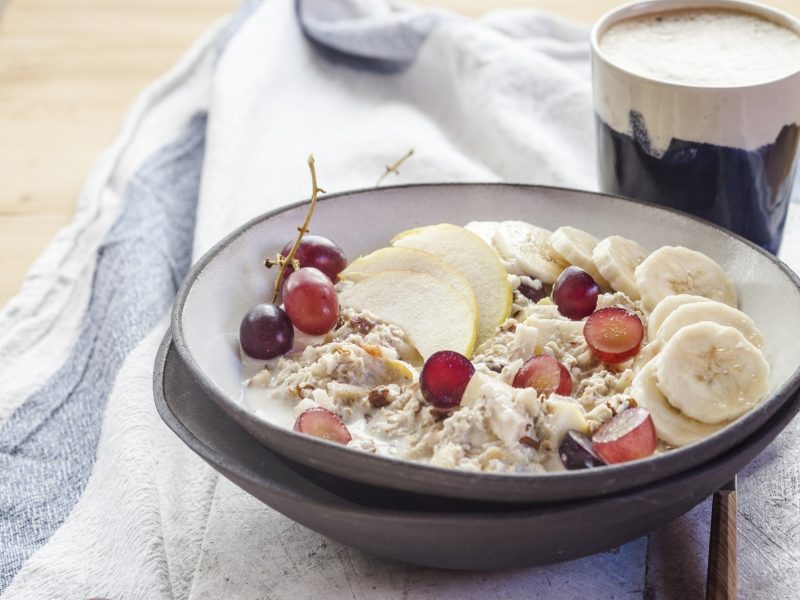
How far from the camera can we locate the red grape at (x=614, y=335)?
1.09 meters

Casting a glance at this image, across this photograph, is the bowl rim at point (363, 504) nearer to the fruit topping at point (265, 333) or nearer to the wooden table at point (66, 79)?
the fruit topping at point (265, 333)

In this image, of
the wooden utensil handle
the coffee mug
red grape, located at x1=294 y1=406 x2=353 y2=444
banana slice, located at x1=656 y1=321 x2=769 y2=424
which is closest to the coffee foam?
the coffee mug

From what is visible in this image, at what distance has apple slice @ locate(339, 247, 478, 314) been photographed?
123 centimetres

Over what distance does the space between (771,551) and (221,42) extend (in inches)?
61.5

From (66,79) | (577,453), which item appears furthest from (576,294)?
(66,79)

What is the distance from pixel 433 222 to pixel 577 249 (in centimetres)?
23

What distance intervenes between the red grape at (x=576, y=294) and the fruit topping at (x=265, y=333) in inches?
12.3

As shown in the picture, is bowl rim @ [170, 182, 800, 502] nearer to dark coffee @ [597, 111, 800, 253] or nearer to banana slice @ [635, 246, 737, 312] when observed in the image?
banana slice @ [635, 246, 737, 312]

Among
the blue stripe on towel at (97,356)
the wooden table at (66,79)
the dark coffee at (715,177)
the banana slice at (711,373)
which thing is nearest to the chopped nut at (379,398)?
the banana slice at (711,373)

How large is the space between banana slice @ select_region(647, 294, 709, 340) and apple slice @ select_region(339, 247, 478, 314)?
215 millimetres

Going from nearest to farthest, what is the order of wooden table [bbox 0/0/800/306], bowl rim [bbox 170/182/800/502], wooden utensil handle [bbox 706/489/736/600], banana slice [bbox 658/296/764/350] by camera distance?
bowl rim [bbox 170/182/800/502] < wooden utensil handle [bbox 706/489/736/600] < banana slice [bbox 658/296/764/350] < wooden table [bbox 0/0/800/306]

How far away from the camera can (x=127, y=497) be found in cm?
124

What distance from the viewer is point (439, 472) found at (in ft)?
2.86

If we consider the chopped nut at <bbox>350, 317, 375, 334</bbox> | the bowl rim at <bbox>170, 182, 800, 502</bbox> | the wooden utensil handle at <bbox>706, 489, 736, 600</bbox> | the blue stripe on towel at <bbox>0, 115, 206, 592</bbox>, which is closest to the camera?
the bowl rim at <bbox>170, 182, 800, 502</bbox>
